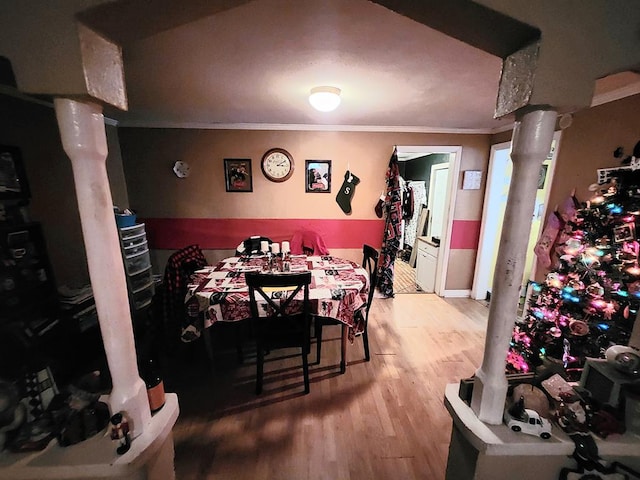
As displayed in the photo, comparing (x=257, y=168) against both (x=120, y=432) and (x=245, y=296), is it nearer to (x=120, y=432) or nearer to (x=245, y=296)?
(x=245, y=296)

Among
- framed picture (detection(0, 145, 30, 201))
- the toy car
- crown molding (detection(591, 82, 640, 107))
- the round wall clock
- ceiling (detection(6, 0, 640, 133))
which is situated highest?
ceiling (detection(6, 0, 640, 133))

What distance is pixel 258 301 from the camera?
69.2 inches

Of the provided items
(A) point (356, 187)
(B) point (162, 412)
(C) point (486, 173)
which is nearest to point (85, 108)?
(B) point (162, 412)

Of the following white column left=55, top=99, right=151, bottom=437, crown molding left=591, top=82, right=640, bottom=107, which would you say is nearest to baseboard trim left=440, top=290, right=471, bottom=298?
crown molding left=591, top=82, right=640, bottom=107

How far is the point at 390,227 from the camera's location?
132 inches

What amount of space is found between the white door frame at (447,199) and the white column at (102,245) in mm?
3160

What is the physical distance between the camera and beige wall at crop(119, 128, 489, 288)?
10.5ft

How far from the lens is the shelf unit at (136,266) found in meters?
2.76

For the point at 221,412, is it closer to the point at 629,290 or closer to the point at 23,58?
the point at 23,58

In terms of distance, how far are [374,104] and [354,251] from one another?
1847 millimetres

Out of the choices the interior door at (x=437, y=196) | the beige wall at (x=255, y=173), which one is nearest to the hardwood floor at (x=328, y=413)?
the beige wall at (x=255, y=173)

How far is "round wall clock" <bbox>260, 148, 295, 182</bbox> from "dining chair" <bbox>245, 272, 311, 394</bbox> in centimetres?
185

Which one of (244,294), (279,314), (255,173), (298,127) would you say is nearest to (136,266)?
(255,173)

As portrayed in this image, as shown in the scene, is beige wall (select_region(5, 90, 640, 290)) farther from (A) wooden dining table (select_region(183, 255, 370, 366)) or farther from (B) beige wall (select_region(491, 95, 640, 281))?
(A) wooden dining table (select_region(183, 255, 370, 366))
